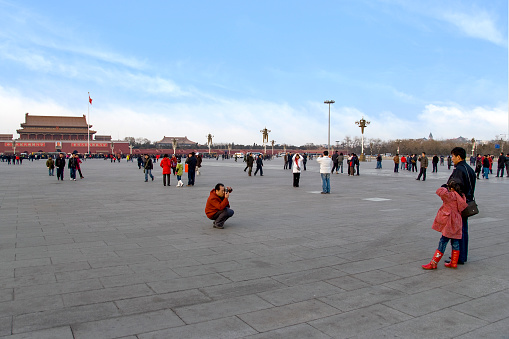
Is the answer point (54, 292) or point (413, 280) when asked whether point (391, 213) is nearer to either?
point (413, 280)

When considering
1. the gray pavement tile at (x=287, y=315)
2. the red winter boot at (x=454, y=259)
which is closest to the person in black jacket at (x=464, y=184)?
the red winter boot at (x=454, y=259)

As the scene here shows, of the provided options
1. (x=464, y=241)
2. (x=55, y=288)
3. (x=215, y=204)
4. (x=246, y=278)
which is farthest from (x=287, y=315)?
(x=215, y=204)

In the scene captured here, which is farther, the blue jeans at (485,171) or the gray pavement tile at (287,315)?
the blue jeans at (485,171)

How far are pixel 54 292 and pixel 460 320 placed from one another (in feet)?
12.1

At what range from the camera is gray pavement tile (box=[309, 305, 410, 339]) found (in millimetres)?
3094

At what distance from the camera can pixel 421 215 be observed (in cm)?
877

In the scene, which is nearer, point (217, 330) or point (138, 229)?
point (217, 330)

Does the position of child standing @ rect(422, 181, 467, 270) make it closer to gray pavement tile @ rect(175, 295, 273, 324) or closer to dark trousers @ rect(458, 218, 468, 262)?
dark trousers @ rect(458, 218, 468, 262)

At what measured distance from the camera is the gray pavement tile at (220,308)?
334 cm

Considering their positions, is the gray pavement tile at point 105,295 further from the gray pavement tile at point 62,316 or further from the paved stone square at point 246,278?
the gray pavement tile at point 62,316

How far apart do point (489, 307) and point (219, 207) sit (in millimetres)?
4595

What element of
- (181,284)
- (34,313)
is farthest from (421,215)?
(34,313)

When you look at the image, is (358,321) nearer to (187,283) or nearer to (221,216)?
(187,283)

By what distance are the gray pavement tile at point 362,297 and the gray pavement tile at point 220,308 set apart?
632 mm
